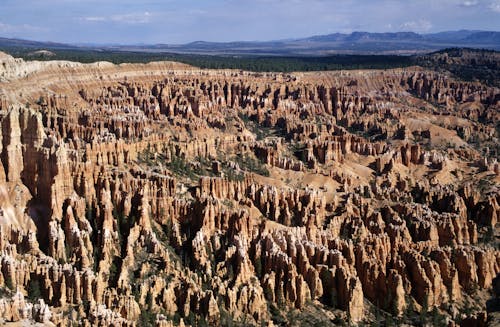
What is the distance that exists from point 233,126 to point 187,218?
53.1 meters

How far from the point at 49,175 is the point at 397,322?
31.8 meters

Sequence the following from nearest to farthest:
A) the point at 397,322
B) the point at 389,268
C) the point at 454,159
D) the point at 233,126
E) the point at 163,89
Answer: the point at 397,322 → the point at 389,268 → the point at 454,159 → the point at 233,126 → the point at 163,89

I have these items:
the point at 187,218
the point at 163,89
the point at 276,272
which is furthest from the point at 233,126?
the point at 276,272

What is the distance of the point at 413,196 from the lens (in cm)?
7950

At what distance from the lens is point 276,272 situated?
54.8 metres

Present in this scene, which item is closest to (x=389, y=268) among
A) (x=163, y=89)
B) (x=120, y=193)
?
(x=120, y=193)

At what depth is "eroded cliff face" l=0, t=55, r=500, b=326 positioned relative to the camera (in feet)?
164

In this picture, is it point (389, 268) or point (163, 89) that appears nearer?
point (389, 268)

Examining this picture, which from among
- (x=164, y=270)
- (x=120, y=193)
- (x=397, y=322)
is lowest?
(x=397, y=322)

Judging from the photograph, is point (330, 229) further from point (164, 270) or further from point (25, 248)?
point (25, 248)

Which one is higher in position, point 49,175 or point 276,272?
point 49,175

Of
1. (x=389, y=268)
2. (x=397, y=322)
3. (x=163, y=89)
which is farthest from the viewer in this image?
(x=163, y=89)

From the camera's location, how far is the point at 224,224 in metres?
61.2

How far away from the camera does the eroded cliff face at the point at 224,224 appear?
5000 cm
